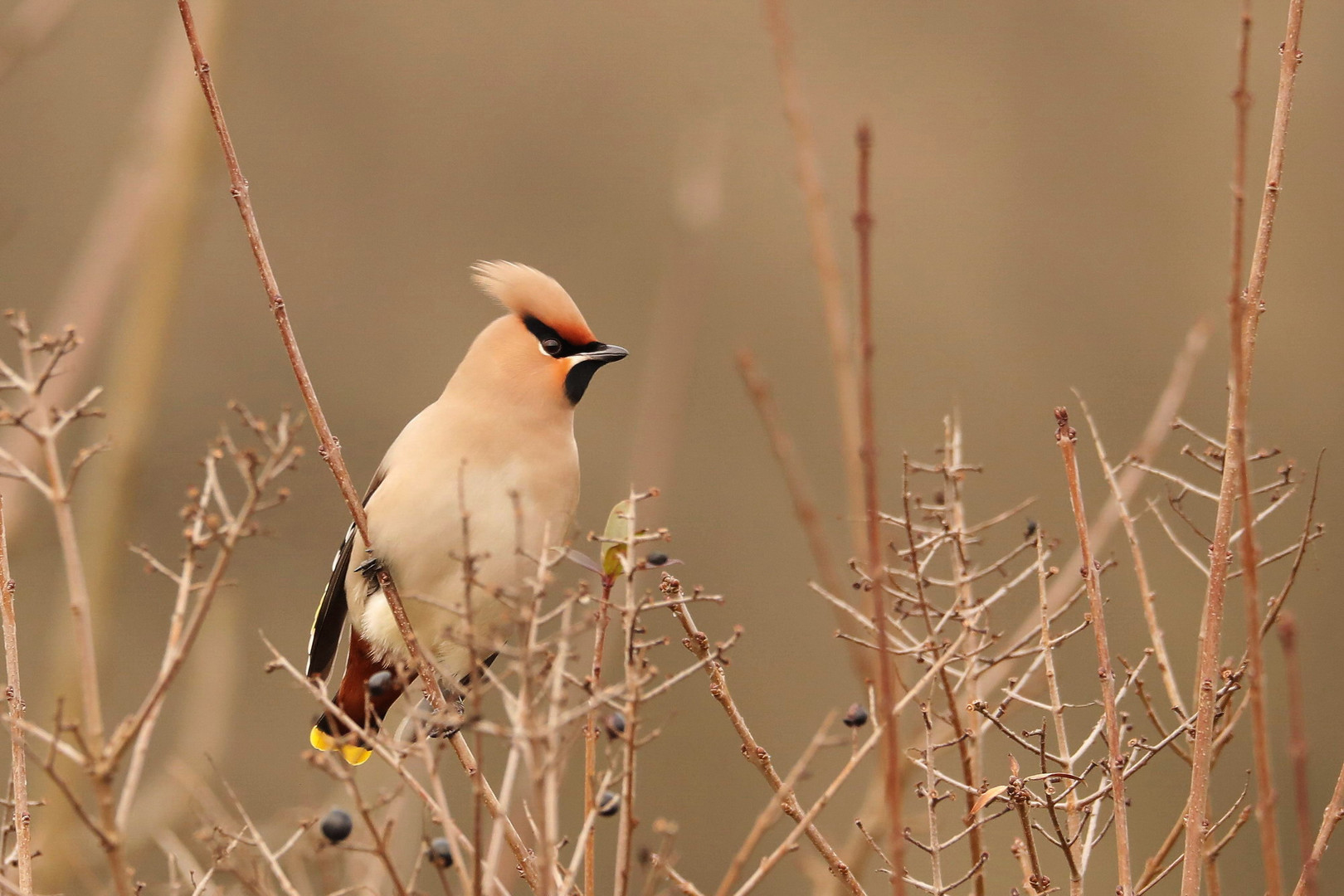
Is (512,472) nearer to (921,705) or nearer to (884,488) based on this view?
(921,705)

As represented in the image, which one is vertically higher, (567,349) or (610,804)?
(567,349)

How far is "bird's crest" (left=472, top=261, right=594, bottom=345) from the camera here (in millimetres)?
2402

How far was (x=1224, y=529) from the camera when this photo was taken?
3.65ft

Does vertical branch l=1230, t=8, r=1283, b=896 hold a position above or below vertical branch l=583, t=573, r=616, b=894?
above

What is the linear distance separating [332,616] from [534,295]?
2.24ft

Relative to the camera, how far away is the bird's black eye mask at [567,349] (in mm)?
2404

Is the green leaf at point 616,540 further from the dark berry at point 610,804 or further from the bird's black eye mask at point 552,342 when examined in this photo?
the bird's black eye mask at point 552,342

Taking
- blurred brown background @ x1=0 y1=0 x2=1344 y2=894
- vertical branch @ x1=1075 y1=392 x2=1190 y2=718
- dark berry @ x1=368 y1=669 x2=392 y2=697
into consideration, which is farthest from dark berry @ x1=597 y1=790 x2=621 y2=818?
blurred brown background @ x1=0 y1=0 x2=1344 y2=894

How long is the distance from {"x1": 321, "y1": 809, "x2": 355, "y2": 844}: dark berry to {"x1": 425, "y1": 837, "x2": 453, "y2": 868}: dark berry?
0.11 m

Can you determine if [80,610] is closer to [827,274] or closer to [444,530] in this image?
[827,274]

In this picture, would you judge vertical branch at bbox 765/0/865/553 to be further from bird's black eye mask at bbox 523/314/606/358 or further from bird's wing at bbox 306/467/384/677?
bird's wing at bbox 306/467/384/677

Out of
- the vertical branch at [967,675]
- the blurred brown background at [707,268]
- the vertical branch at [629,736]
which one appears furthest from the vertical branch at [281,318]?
the blurred brown background at [707,268]

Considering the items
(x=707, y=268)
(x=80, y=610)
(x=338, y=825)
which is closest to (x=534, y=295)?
(x=338, y=825)

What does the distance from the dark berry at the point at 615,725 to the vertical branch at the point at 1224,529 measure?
437 millimetres
